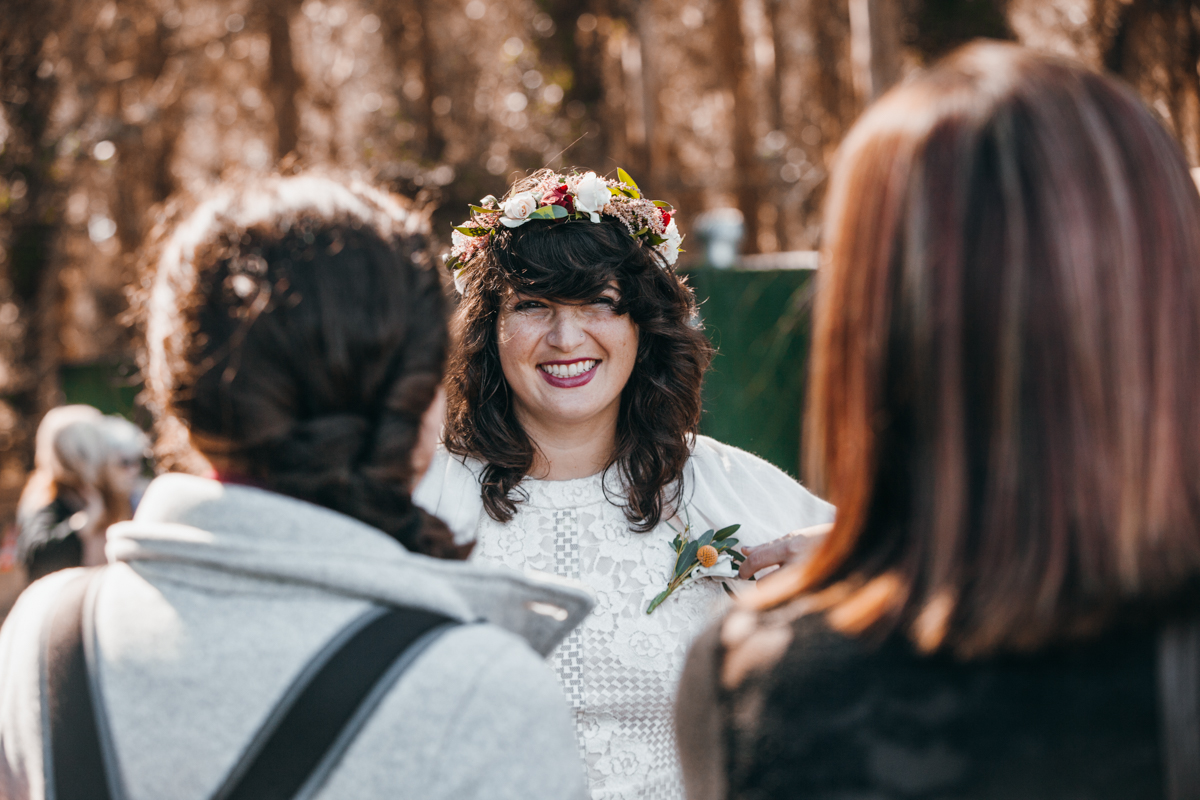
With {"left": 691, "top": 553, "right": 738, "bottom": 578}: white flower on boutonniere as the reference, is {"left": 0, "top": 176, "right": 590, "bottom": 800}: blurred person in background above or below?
above

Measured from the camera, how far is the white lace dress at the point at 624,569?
1994 mm

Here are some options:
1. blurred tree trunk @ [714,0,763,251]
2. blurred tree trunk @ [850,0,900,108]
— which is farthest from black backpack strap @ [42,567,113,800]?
blurred tree trunk @ [714,0,763,251]

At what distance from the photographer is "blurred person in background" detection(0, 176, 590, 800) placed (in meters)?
0.93

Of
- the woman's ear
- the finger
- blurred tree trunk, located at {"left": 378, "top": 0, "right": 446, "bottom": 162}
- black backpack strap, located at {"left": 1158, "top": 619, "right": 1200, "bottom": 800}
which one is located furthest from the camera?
blurred tree trunk, located at {"left": 378, "top": 0, "right": 446, "bottom": 162}

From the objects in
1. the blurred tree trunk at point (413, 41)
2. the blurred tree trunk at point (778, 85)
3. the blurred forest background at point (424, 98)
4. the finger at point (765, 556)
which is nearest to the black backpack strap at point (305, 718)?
the finger at point (765, 556)

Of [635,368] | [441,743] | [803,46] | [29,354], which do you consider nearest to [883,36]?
[635,368]

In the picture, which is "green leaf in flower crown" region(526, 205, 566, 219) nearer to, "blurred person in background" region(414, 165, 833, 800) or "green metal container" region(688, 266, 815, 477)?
"blurred person in background" region(414, 165, 833, 800)

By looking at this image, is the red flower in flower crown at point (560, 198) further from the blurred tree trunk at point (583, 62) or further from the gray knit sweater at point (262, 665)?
the blurred tree trunk at point (583, 62)

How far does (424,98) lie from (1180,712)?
1276 cm

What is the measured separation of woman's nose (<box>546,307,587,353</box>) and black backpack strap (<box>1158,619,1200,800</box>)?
1.56 meters

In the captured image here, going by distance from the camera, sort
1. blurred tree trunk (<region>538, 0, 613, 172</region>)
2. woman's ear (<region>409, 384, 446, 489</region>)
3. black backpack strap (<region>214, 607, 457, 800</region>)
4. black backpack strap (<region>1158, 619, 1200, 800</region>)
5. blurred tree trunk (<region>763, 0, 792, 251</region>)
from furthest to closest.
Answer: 1. blurred tree trunk (<region>763, 0, 792, 251</region>)
2. blurred tree trunk (<region>538, 0, 613, 172</region>)
3. woman's ear (<region>409, 384, 446, 489</region>)
4. black backpack strap (<region>214, 607, 457, 800</region>)
5. black backpack strap (<region>1158, 619, 1200, 800</region>)

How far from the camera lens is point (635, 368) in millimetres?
2377

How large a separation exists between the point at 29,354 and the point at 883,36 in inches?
268

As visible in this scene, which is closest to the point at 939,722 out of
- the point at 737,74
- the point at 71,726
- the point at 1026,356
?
the point at 1026,356
